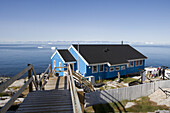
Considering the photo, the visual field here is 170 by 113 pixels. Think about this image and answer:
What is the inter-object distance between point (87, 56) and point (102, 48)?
19.1 feet

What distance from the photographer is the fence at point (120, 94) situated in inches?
532

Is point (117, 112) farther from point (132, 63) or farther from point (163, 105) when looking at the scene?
point (132, 63)

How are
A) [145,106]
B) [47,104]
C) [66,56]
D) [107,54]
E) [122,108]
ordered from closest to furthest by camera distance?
[47,104] < [122,108] < [145,106] < [66,56] < [107,54]

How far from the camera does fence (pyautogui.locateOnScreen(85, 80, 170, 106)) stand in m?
13.5


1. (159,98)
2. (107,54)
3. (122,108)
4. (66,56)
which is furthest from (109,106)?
(107,54)

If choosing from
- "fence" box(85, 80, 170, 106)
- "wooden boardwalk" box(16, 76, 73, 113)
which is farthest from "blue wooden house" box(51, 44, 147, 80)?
"wooden boardwalk" box(16, 76, 73, 113)

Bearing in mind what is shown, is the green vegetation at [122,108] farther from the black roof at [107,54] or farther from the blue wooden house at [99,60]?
the black roof at [107,54]

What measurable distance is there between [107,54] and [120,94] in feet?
39.5

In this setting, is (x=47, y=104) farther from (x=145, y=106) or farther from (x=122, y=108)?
(x=145, y=106)

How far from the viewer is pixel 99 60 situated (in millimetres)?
23047

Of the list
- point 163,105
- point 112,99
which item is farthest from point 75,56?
point 163,105

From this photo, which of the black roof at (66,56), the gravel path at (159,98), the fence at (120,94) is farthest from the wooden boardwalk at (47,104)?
the black roof at (66,56)

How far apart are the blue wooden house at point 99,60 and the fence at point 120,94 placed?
7401 millimetres

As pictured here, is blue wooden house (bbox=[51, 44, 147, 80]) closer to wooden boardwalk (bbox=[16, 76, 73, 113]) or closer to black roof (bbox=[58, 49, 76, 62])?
black roof (bbox=[58, 49, 76, 62])
